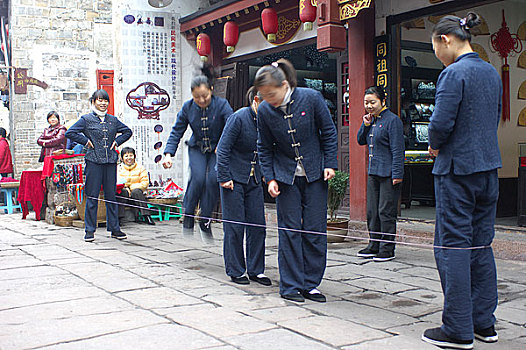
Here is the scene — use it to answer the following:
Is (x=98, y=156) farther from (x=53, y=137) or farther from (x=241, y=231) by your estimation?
(x=53, y=137)

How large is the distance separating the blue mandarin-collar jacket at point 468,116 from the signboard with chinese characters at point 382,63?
13.4 feet

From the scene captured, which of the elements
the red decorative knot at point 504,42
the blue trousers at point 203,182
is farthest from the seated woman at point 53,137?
the red decorative knot at point 504,42

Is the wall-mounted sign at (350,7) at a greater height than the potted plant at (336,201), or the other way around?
the wall-mounted sign at (350,7)

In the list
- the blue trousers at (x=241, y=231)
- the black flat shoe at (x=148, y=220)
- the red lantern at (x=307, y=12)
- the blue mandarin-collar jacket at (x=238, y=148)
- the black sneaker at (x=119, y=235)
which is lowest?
the black sneaker at (x=119, y=235)

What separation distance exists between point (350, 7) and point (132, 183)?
420 cm

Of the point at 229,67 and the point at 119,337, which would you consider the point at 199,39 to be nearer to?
the point at 229,67

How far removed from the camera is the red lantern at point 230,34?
9.48 m

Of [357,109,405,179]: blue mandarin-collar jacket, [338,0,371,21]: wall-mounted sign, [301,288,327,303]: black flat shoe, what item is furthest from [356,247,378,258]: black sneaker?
[338,0,371,21]: wall-mounted sign

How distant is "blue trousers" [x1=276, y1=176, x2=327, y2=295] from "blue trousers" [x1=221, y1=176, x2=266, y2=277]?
0.61 metres

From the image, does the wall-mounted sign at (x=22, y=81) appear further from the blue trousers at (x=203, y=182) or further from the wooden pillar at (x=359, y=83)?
the blue trousers at (x=203, y=182)

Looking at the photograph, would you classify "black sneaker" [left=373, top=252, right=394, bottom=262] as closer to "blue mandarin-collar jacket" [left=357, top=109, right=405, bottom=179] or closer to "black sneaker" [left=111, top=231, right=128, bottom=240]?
"blue mandarin-collar jacket" [left=357, top=109, right=405, bottom=179]

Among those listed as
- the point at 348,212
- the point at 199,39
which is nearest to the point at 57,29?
the point at 199,39

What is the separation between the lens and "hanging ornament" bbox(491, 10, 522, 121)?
9195 mm

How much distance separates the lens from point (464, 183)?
3.10 m
